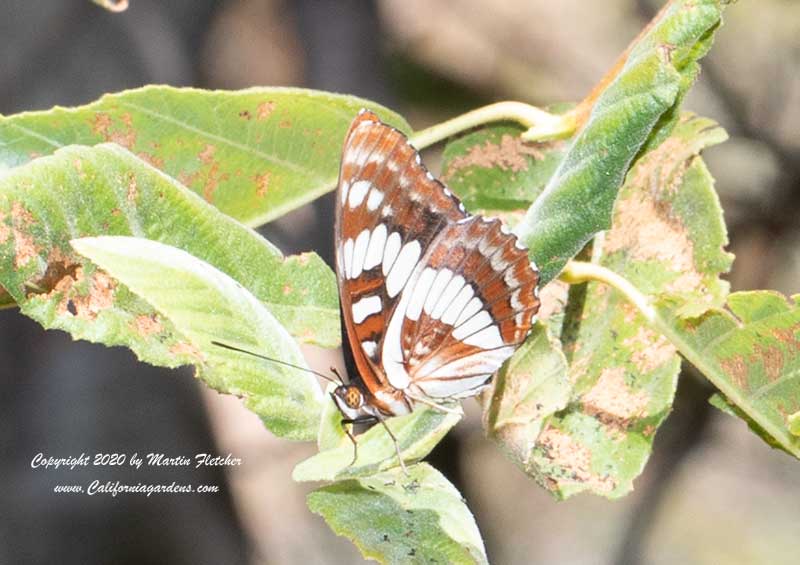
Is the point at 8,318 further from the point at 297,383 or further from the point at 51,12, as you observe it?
the point at 297,383

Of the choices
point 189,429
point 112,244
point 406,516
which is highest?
point 112,244

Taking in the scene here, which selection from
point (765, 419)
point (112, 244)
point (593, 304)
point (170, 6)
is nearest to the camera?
point (112, 244)

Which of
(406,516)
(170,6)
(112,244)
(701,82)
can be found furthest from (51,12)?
(406,516)

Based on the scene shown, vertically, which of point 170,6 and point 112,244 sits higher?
point 170,6

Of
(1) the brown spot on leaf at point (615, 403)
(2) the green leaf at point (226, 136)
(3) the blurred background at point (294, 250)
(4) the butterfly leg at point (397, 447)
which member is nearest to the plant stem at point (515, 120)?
(2) the green leaf at point (226, 136)

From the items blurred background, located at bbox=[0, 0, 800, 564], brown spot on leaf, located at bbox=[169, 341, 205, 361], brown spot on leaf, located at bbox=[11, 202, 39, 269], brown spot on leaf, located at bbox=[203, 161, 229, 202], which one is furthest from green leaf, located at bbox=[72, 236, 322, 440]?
blurred background, located at bbox=[0, 0, 800, 564]

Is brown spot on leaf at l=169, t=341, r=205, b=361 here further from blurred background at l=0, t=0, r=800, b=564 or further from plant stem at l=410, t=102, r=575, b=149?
blurred background at l=0, t=0, r=800, b=564

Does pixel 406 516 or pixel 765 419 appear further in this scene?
pixel 765 419
